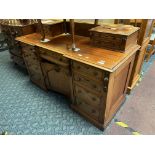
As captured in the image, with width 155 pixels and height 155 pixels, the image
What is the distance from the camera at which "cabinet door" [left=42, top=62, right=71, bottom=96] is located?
1.67 m

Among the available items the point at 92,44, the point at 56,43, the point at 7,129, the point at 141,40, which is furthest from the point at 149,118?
the point at 7,129

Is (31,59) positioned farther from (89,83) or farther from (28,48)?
(89,83)

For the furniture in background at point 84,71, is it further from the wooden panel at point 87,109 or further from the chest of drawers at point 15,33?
the chest of drawers at point 15,33

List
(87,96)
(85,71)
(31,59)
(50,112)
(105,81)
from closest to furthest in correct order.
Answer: (105,81) → (85,71) → (87,96) → (50,112) → (31,59)

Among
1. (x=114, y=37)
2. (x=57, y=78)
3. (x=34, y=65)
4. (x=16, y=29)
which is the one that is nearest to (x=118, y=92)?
(x=114, y=37)

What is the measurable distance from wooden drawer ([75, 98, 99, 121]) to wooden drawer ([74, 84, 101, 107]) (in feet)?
0.19

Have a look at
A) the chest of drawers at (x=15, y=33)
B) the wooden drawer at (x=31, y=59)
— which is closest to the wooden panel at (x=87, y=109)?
the wooden drawer at (x=31, y=59)

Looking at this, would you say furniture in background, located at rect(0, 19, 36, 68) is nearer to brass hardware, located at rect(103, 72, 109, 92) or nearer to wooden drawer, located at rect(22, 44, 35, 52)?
wooden drawer, located at rect(22, 44, 35, 52)

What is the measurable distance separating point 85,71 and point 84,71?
0.01 meters

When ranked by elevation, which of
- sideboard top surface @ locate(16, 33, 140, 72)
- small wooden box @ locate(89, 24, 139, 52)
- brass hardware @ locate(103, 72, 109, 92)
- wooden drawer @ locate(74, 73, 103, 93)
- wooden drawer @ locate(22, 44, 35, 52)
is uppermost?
small wooden box @ locate(89, 24, 139, 52)

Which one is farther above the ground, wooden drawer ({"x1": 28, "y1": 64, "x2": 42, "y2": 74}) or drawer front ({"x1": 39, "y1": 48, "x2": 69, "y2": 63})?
drawer front ({"x1": 39, "y1": 48, "x2": 69, "y2": 63})

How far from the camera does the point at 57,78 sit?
180 cm

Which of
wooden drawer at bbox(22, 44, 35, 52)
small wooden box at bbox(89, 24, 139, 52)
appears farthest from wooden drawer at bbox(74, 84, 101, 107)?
wooden drawer at bbox(22, 44, 35, 52)

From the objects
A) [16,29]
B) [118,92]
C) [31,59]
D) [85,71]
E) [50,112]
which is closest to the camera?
[85,71]
